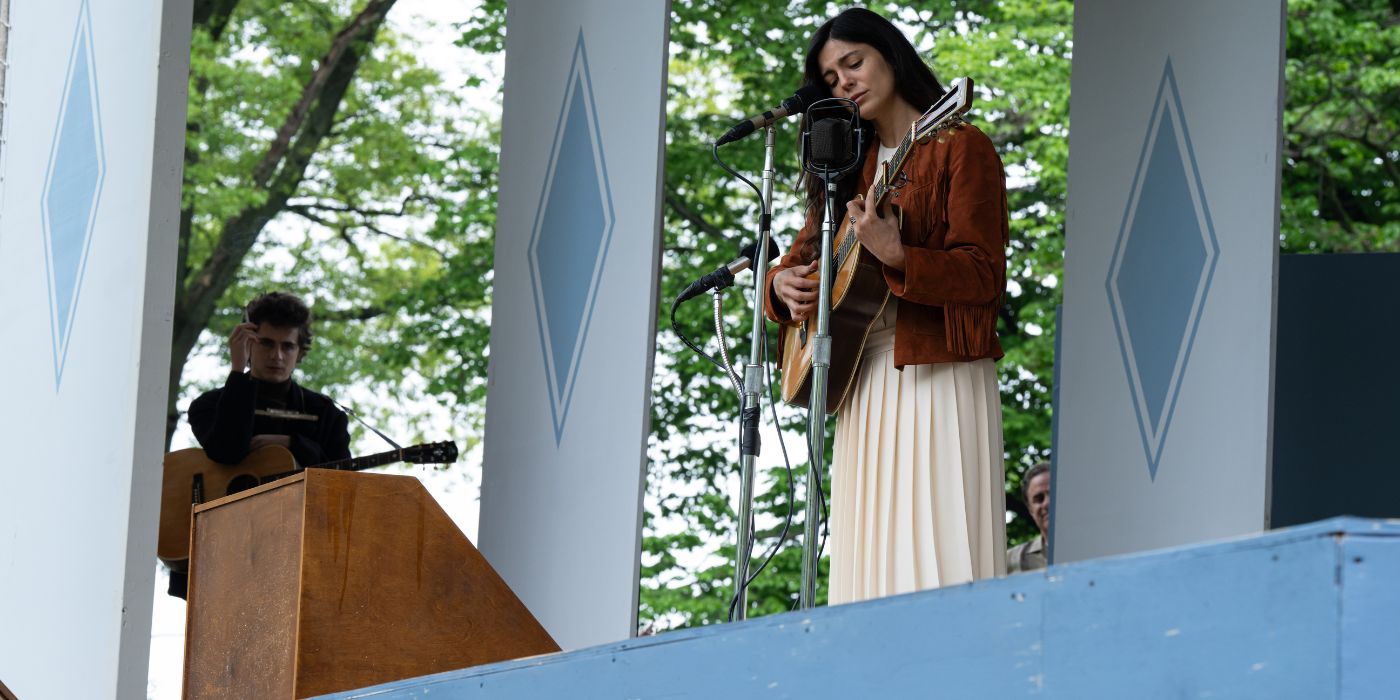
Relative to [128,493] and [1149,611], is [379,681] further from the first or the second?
[1149,611]

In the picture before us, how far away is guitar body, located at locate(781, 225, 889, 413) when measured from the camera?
2.91m

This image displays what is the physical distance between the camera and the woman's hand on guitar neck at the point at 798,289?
3.02 metres

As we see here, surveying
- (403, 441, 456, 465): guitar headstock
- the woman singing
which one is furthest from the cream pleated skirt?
(403, 441, 456, 465): guitar headstock

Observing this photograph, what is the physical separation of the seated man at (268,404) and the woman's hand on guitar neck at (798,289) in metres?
2.14

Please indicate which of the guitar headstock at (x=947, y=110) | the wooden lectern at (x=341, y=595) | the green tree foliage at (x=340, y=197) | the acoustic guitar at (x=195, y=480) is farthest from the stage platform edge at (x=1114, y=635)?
Result: the green tree foliage at (x=340, y=197)

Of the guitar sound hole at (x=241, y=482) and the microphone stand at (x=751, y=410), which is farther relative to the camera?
the guitar sound hole at (x=241, y=482)

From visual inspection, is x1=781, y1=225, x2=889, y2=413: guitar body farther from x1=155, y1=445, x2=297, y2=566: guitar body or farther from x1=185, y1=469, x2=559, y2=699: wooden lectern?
x1=155, y1=445, x2=297, y2=566: guitar body

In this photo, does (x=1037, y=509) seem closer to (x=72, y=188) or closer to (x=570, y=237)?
(x=570, y=237)

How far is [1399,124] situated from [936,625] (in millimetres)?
10048

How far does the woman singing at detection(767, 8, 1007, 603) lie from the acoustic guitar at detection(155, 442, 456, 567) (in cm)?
214

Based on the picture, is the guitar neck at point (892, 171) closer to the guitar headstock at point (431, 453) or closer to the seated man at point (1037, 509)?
the guitar headstock at point (431, 453)

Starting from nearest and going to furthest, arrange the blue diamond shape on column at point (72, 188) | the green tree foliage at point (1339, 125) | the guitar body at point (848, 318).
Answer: the guitar body at point (848, 318) < the blue diamond shape on column at point (72, 188) < the green tree foliage at point (1339, 125)

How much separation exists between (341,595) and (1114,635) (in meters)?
1.59

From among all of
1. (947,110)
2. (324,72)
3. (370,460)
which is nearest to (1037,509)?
(370,460)
